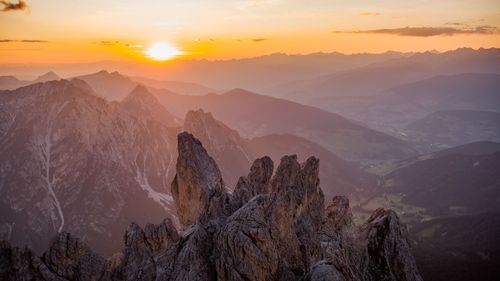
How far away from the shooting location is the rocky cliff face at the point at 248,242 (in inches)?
2125

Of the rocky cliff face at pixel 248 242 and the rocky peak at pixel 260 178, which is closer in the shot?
the rocky cliff face at pixel 248 242

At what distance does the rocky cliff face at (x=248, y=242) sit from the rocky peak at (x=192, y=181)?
0.24m

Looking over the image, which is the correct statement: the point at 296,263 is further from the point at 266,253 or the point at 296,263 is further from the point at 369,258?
the point at 369,258

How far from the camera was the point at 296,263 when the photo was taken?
59438 mm

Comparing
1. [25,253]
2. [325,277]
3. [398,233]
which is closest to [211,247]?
[325,277]

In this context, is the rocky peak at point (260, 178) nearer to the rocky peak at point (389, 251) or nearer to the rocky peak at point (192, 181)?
the rocky peak at point (192, 181)

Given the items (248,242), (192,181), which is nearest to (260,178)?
(192,181)

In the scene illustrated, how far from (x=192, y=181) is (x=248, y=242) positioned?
5176 centimetres

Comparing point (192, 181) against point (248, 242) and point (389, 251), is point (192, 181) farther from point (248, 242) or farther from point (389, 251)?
point (248, 242)

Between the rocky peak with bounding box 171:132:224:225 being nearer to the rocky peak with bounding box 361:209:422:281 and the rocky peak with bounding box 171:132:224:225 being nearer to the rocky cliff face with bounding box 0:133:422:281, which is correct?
the rocky cliff face with bounding box 0:133:422:281

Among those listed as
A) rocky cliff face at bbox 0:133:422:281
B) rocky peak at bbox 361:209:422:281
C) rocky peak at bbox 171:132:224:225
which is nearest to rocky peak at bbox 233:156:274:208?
rocky cliff face at bbox 0:133:422:281

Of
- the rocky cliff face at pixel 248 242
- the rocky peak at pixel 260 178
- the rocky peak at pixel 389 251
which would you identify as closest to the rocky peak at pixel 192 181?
the rocky cliff face at pixel 248 242

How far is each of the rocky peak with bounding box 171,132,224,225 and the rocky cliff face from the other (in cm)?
24

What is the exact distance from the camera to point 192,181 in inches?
4060
